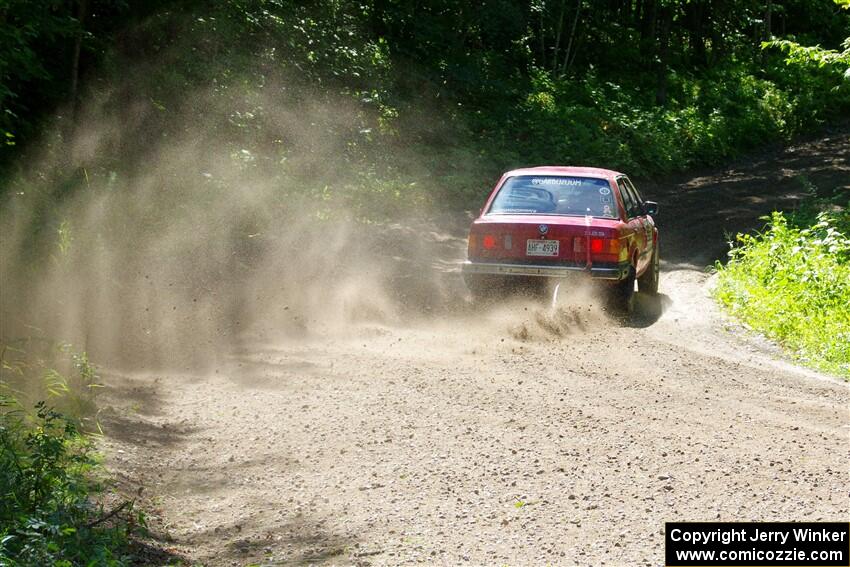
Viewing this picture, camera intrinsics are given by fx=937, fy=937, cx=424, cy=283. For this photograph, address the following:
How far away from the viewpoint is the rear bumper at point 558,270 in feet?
34.6

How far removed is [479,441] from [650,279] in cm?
730

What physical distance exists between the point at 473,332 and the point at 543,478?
4.58 metres

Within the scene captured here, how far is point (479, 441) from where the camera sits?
21.3ft

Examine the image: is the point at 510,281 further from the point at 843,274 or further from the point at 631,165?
the point at 631,165

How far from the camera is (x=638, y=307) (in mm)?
12336

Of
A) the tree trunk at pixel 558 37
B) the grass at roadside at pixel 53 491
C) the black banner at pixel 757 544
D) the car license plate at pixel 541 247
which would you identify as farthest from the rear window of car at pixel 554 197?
the tree trunk at pixel 558 37

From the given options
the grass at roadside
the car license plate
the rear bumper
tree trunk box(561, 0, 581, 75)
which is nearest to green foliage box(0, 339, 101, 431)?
the grass at roadside

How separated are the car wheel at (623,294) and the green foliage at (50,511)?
6.58 m

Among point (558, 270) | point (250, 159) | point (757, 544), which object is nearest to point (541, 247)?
point (558, 270)

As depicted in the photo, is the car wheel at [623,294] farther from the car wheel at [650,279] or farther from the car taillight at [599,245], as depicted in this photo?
the car wheel at [650,279]

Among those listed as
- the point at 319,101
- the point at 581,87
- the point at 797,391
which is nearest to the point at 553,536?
the point at 797,391

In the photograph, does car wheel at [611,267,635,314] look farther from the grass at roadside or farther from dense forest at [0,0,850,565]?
the grass at roadside

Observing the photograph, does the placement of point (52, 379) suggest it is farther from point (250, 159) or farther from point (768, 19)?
point (768, 19)

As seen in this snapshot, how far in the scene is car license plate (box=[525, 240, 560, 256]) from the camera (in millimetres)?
10664
